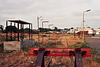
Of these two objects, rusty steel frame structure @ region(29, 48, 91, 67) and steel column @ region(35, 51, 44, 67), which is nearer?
steel column @ region(35, 51, 44, 67)

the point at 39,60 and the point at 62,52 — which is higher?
the point at 62,52

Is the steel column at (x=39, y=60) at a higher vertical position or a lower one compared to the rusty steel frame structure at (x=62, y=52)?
lower

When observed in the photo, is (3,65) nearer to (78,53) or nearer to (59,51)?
(59,51)

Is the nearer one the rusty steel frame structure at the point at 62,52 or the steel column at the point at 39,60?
the steel column at the point at 39,60

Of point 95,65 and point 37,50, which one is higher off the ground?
point 37,50

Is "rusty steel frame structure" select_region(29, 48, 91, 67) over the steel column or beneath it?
over

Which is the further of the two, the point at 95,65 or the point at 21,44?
the point at 21,44

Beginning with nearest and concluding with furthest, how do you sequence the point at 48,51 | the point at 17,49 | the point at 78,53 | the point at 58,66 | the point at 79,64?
the point at 79,64, the point at 78,53, the point at 48,51, the point at 58,66, the point at 17,49

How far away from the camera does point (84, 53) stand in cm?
334

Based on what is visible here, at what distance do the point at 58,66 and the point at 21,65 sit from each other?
88.9 inches

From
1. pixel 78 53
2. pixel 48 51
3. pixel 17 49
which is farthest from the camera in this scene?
pixel 17 49

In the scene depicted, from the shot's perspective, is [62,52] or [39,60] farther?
[62,52]

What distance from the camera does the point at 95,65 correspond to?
20.8 ft

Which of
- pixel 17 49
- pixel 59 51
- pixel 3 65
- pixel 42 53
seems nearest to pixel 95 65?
pixel 59 51
